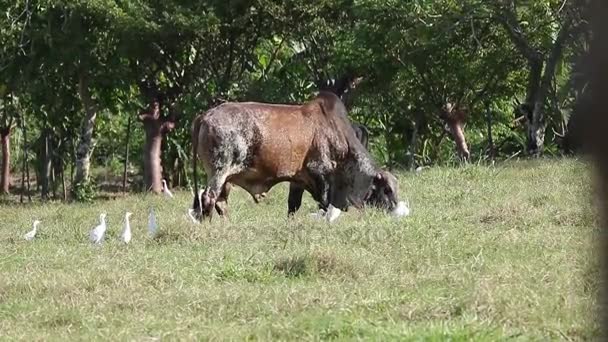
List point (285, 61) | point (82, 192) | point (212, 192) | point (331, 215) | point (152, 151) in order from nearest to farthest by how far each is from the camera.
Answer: point (331, 215), point (212, 192), point (82, 192), point (152, 151), point (285, 61)

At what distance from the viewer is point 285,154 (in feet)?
36.9

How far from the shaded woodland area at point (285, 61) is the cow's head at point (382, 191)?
6.60 meters

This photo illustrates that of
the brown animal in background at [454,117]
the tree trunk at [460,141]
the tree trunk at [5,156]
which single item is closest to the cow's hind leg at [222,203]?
the tree trunk at [460,141]

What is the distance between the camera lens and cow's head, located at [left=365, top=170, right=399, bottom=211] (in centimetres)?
1164

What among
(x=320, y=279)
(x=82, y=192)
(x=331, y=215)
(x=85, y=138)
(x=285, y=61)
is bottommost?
(x=82, y=192)

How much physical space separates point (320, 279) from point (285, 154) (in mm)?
4612

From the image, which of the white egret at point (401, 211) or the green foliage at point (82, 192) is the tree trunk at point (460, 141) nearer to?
the green foliage at point (82, 192)

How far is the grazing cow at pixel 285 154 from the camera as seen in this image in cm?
1080

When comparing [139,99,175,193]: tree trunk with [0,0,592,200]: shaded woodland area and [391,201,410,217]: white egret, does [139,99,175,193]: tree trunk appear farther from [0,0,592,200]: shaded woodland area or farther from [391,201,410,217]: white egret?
[391,201,410,217]: white egret

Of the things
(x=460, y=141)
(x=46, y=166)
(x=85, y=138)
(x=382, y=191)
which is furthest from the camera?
(x=46, y=166)

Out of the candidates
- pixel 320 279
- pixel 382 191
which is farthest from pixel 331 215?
pixel 320 279

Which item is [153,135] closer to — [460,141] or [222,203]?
[460,141]

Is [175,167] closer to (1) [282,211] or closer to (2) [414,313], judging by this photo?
(1) [282,211]

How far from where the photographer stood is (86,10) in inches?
754
